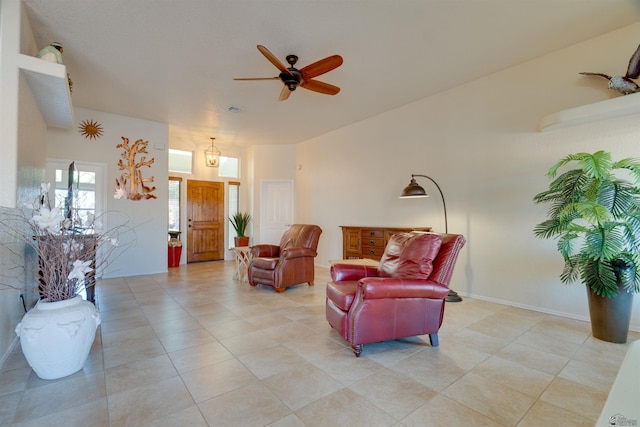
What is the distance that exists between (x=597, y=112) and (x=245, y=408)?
392 centimetres

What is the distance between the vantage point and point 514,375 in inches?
80.6

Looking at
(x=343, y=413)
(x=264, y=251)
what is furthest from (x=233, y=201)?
(x=343, y=413)

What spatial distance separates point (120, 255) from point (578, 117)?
22.2 ft

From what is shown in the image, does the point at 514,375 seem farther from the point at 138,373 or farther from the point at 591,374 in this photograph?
the point at 138,373

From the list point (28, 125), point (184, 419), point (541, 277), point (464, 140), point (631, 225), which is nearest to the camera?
point (184, 419)

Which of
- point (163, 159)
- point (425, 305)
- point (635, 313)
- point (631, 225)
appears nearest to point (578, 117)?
point (631, 225)

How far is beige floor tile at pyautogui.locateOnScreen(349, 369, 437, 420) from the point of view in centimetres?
170

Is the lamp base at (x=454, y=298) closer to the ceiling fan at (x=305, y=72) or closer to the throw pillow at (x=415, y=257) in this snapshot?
the throw pillow at (x=415, y=257)

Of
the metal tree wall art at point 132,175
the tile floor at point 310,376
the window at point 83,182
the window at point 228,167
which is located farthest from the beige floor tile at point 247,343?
the window at point 228,167

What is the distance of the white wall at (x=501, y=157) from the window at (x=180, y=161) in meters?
4.42

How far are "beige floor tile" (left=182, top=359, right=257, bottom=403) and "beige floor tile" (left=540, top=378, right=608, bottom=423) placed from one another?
192 centimetres

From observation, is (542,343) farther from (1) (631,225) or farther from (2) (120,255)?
(2) (120,255)

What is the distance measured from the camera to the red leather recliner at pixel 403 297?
2307 mm

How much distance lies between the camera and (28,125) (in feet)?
8.91
